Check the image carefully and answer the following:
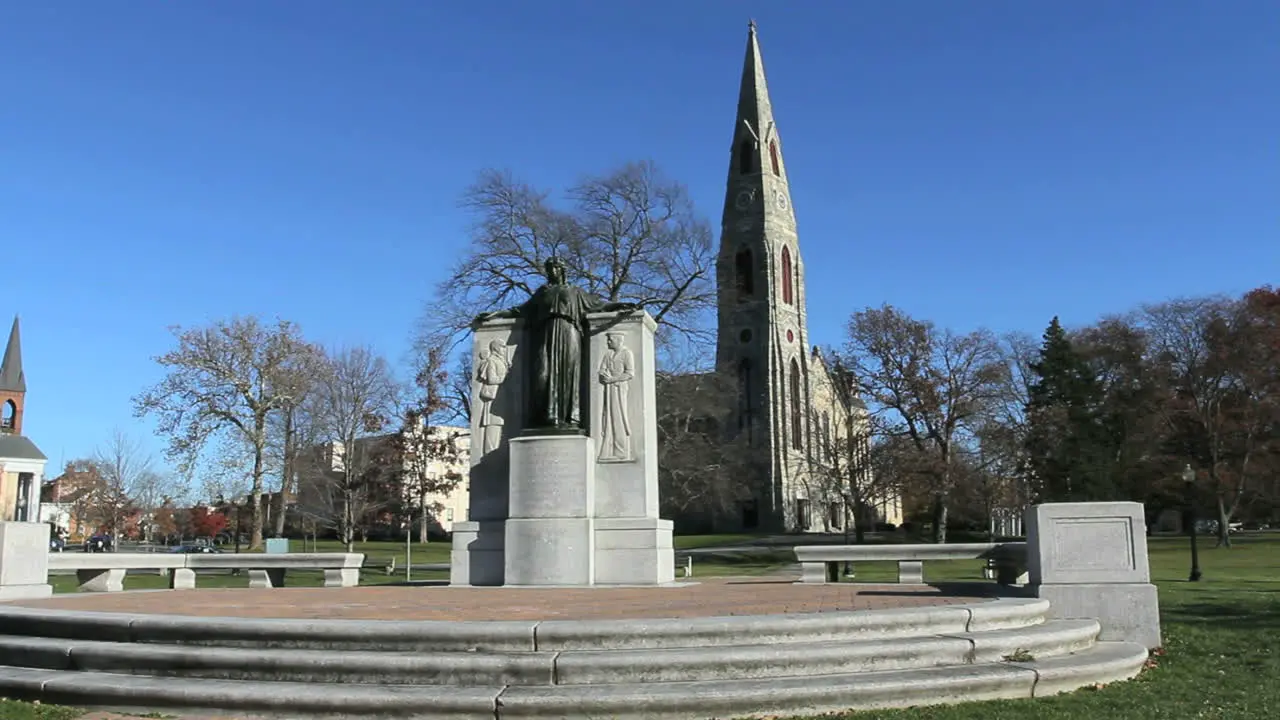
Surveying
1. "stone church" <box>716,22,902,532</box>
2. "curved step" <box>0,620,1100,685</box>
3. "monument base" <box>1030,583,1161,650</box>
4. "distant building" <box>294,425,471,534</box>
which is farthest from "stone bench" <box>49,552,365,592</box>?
"stone church" <box>716,22,902,532</box>

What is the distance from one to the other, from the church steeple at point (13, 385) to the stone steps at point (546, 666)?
101m

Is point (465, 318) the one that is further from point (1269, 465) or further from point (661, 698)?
point (1269, 465)

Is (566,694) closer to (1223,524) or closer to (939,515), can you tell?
(939,515)

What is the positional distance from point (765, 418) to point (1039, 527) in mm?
64941

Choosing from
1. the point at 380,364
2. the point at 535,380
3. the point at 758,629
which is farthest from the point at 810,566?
the point at 380,364

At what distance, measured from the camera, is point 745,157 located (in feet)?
263

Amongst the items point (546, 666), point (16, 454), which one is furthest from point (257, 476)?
point (16, 454)

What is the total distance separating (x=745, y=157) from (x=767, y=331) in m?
15.1

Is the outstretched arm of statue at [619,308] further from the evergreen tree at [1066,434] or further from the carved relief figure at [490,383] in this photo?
the evergreen tree at [1066,434]

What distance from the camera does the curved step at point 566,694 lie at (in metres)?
6.70

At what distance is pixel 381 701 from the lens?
6.77 meters

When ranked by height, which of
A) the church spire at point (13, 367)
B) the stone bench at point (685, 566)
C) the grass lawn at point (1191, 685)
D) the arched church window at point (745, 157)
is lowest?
the stone bench at point (685, 566)

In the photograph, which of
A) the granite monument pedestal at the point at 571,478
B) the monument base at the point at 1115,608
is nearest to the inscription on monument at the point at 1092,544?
the monument base at the point at 1115,608

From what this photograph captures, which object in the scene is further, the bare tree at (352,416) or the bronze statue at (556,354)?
the bare tree at (352,416)
